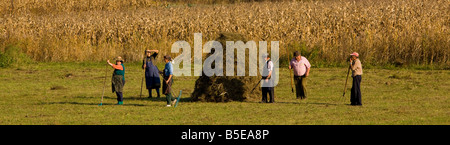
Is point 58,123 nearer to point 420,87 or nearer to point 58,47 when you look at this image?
point 420,87

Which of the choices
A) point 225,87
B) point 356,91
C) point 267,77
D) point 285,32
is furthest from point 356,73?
point 285,32

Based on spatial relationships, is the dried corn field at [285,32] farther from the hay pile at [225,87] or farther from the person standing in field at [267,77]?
the person standing in field at [267,77]

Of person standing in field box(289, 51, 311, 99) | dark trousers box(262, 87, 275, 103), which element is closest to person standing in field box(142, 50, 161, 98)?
dark trousers box(262, 87, 275, 103)

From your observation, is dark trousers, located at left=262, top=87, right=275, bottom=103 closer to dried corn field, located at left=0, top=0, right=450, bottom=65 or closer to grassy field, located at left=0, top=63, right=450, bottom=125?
grassy field, located at left=0, top=63, right=450, bottom=125

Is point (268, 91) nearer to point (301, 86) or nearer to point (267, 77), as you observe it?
point (267, 77)

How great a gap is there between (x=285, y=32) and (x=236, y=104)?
1978cm

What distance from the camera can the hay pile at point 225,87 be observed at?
20.2 m

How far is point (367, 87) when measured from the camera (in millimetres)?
25344

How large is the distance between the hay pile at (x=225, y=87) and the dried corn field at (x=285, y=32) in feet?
40.3

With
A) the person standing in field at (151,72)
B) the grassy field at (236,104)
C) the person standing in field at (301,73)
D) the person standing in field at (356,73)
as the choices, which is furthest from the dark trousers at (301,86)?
the person standing in field at (151,72)

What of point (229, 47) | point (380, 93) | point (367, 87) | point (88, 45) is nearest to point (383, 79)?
point (367, 87)

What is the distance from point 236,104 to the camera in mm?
19797

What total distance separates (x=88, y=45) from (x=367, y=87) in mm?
18968

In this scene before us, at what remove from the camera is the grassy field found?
16453 mm
